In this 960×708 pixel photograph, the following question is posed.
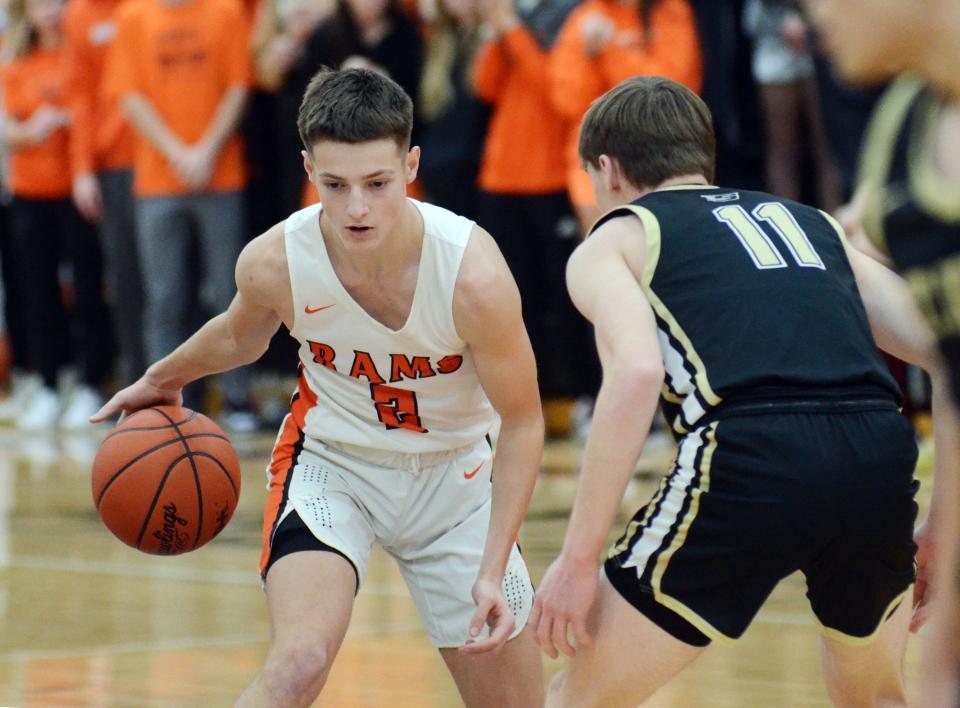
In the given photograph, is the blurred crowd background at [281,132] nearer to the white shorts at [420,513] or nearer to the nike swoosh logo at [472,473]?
the nike swoosh logo at [472,473]

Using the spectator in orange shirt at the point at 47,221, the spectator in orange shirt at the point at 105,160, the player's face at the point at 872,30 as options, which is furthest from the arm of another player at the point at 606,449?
the spectator in orange shirt at the point at 47,221

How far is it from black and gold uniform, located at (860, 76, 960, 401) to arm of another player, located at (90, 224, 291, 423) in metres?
2.12

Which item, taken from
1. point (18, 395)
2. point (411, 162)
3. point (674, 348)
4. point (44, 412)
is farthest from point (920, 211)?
point (18, 395)

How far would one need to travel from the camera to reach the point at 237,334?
4164 mm

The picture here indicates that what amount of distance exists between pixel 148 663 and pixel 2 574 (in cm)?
184

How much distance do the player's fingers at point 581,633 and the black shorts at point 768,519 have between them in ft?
0.37

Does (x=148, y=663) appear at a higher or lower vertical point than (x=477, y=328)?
lower

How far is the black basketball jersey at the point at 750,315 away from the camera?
126 inches

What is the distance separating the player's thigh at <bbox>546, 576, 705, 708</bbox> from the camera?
126 inches

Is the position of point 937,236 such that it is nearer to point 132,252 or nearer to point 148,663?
point 148,663

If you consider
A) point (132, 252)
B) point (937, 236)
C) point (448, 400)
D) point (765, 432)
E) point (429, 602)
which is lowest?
point (132, 252)

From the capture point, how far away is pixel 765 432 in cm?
316

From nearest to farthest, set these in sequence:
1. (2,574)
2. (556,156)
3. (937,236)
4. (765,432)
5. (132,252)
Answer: (937,236)
(765,432)
(2,574)
(556,156)
(132,252)

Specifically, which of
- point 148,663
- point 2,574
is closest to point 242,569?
point 2,574
